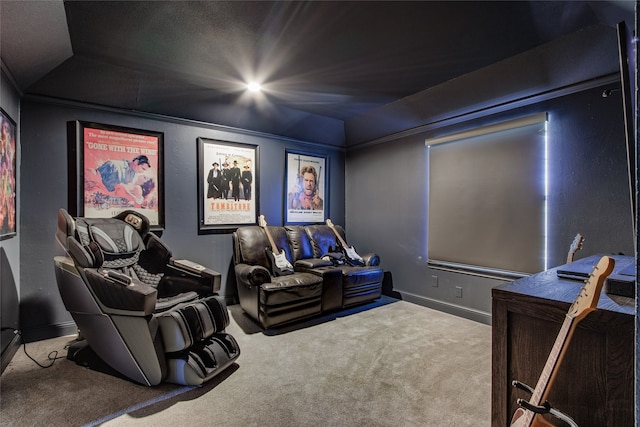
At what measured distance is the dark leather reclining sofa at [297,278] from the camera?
301 cm

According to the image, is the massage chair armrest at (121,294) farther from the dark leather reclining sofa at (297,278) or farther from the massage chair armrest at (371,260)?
the massage chair armrest at (371,260)

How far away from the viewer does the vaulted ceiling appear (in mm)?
1878

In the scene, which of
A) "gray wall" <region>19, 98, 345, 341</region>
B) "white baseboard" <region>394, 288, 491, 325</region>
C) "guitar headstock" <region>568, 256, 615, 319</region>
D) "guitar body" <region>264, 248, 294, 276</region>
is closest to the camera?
"guitar headstock" <region>568, 256, 615, 319</region>

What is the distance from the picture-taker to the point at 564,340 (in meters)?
0.87

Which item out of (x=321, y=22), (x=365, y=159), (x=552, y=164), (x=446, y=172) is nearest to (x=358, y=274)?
(x=446, y=172)

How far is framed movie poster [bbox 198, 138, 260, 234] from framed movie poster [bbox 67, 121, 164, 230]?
472 mm

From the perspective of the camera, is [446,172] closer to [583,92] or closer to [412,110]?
[412,110]

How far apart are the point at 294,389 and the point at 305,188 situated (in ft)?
10.00

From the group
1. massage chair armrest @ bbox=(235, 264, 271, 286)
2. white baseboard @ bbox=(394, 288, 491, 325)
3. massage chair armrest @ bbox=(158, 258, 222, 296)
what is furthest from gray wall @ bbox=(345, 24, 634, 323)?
massage chair armrest @ bbox=(158, 258, 222, 296)

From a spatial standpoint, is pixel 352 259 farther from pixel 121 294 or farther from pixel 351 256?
pixel 121 294

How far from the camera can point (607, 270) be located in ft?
2.65

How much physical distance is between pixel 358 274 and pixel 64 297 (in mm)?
2834

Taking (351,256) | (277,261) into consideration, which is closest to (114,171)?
(277,261)

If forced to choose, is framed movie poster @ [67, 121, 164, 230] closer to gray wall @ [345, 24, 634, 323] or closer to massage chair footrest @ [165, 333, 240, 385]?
massage chair footrest @ [165, 333, 240, 385]
